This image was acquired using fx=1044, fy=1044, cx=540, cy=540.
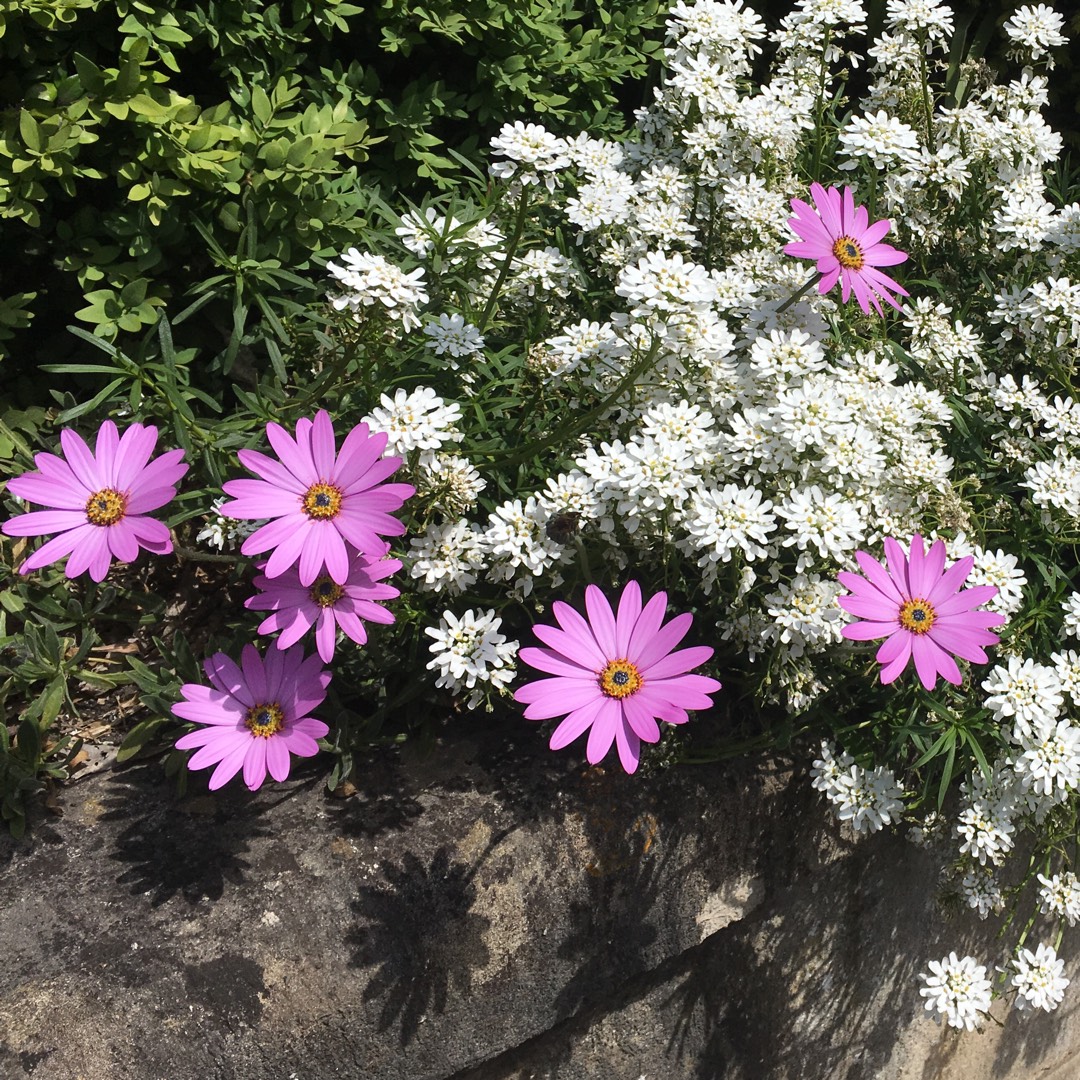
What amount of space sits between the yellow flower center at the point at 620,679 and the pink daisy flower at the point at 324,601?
0.34 m

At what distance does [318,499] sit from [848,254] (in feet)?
3.23

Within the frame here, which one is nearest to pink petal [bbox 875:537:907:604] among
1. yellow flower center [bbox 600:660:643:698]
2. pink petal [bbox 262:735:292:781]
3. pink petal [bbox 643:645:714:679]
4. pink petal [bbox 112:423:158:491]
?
pink petal [bbox 643:645:714:679]

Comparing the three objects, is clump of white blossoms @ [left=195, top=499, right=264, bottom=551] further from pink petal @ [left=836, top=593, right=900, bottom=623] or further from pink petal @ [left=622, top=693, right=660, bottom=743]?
pink petal @ [left=836, top=593, right=900, bottom=623]

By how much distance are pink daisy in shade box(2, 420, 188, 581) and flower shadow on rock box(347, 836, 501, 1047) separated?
0.68 meters

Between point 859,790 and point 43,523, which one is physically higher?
point 43,523

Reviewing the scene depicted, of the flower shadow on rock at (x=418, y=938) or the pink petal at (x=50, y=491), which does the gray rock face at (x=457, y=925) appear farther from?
the pink petal at (x=50, y=491)

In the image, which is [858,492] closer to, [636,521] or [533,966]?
[636,521]

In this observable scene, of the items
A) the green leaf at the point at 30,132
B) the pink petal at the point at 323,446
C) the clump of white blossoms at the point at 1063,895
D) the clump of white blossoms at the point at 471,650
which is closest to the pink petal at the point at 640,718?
the clump of white blossoms at the point at 471,650

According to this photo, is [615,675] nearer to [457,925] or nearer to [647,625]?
[647,625]

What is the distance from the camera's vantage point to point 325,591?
1.57 m

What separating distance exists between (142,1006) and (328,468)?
32.7 inches

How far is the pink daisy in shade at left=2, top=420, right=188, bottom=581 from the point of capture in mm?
1496

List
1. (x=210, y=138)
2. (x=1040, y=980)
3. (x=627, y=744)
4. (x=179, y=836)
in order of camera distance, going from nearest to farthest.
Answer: (x=627, y=744) → (x=179, y=836) → (x=1040, y=980) → (x=210, y=138)

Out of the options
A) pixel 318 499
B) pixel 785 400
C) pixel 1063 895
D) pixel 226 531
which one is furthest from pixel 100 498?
pixel 1063 895
